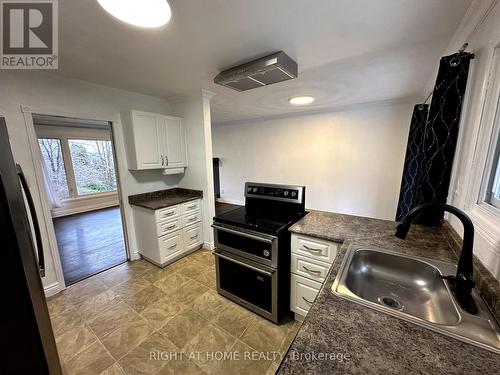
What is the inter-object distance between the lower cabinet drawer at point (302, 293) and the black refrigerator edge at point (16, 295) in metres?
1.56

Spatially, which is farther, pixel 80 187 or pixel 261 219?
pixel 80 187

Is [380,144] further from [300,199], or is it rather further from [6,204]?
[6,204]

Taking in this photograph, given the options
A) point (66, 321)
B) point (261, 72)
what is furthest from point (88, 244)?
point (261, 72)

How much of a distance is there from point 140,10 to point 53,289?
2.84 meters

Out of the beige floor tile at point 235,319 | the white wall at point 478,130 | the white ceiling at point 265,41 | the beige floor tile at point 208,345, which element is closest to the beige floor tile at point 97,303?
the beige floor tile at point 208,345

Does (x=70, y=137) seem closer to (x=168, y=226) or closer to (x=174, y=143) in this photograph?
(x=174, y=143)

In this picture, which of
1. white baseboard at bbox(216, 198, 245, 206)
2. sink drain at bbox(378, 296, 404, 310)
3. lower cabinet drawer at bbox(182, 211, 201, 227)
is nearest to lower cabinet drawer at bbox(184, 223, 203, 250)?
lower cabinet drawer at bbox(182, 211, 201, 227)

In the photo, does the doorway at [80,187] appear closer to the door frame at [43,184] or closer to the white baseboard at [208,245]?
the door frame at [43,184]

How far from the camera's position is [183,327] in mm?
1769

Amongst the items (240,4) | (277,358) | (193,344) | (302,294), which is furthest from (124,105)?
(277,358)

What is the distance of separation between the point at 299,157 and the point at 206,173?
233 cm

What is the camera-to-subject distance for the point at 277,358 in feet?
4.90

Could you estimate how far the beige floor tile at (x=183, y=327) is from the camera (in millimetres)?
1655

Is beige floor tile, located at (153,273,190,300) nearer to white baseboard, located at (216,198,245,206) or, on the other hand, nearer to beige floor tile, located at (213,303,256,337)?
beige floor tile, located at (213,303,256,337)
